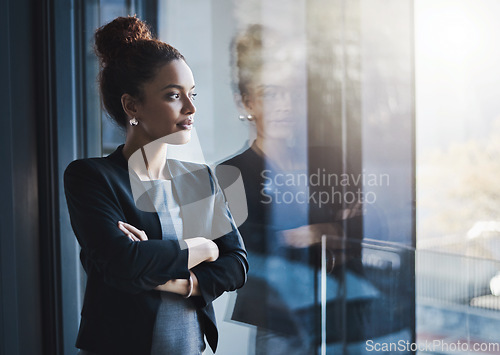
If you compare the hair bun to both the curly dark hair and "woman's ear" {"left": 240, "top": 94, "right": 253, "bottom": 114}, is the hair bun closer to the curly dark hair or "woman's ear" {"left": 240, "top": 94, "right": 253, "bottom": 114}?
the curly dark hair

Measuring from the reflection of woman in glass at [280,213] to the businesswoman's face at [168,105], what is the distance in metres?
0.32

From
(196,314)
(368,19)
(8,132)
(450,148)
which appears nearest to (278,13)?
(368,19)

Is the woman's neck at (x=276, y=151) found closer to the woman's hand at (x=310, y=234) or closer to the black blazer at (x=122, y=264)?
the woman's hand at (x=310, y=234)

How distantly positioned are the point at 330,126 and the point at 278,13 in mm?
410

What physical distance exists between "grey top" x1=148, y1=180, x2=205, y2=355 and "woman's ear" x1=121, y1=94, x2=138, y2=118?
8.2 inches

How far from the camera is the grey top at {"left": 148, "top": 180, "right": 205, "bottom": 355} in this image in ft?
4.56

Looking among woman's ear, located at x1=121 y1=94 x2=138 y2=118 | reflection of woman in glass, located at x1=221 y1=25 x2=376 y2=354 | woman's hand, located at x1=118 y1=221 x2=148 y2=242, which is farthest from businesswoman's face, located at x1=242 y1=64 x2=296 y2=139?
woman's hand, located at x1=118 y1=221 x2=148 y2=242

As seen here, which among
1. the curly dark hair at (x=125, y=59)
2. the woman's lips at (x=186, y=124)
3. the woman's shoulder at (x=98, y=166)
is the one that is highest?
the curly dark hair at (x=125, y=59)

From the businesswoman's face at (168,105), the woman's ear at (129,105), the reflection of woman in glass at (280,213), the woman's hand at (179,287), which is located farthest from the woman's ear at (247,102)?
the woman's hand at (179,287)

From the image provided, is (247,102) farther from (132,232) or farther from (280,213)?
(132,232)

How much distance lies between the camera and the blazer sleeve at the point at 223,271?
138cm

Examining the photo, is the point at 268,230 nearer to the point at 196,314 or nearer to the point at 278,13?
the point at 196,314

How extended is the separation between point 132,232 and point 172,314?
25 centimetres

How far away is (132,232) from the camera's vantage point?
1371 millimetres
